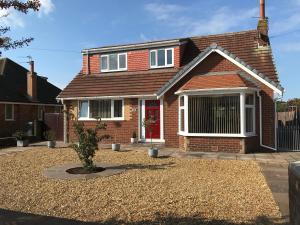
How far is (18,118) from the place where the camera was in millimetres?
27406

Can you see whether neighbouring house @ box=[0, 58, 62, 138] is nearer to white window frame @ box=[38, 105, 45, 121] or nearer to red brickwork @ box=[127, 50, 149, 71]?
white window frame @ box=[38, 105, 45, 121]

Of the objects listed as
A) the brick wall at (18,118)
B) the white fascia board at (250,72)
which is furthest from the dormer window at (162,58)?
the brick wall at (18,118)

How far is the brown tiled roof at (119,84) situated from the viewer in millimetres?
20625

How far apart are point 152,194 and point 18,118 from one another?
70.0 ft

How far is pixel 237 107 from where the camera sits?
1652 centimetres

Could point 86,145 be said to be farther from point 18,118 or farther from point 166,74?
point 18,118

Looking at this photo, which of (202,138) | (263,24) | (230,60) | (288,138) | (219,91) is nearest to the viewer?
(219,91)

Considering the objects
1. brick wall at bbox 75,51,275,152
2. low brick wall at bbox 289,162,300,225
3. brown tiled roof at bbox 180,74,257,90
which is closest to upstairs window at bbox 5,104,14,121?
brick wall at bbox 75,51,275,152

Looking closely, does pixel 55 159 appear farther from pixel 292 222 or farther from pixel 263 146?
pixel 292 222

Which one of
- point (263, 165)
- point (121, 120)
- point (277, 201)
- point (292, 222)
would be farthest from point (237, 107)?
point (292, 222)

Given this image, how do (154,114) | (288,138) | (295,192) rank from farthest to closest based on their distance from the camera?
(154,114), (288,138), (295,192)

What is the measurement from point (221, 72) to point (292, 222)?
13.6 metres

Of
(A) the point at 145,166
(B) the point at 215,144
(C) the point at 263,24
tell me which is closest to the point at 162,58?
(C) the point at 263,24

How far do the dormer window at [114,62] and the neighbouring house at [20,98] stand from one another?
24.7 ft
